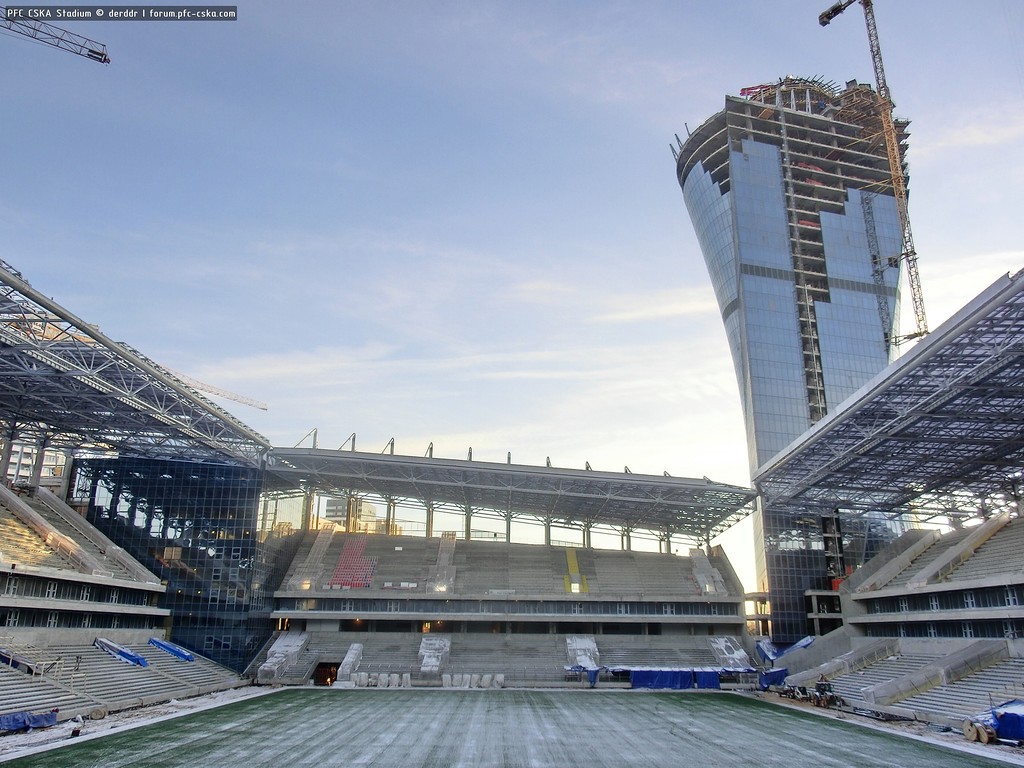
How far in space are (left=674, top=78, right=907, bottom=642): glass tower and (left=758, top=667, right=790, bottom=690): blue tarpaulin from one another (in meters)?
35.4

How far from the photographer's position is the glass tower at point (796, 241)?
89812mm

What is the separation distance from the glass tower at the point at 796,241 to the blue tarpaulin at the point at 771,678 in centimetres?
3537

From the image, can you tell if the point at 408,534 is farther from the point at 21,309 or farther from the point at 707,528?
the point at 21,309

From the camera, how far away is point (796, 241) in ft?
316

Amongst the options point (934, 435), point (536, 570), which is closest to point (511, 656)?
point (536, 570)

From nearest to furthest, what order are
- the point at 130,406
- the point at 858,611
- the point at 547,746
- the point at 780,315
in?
the point at 547,746 → the point at 130,406 → the point at 858,611 → the point at 780,315

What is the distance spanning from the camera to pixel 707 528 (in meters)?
75.3

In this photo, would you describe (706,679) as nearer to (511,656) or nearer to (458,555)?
(511,656)

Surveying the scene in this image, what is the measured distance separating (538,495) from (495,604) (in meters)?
10.3

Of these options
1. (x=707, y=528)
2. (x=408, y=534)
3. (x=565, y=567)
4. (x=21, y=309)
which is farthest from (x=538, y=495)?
(x=21, y=309)

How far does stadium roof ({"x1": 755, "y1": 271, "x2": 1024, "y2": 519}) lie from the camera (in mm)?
34344

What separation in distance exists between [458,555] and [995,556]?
4354 centimetres

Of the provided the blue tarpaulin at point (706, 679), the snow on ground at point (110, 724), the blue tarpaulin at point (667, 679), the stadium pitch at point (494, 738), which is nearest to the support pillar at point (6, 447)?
the snow on ground at point (110, 724)

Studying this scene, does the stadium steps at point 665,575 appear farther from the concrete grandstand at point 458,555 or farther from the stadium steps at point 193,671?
the stadium steps at point 193,671
